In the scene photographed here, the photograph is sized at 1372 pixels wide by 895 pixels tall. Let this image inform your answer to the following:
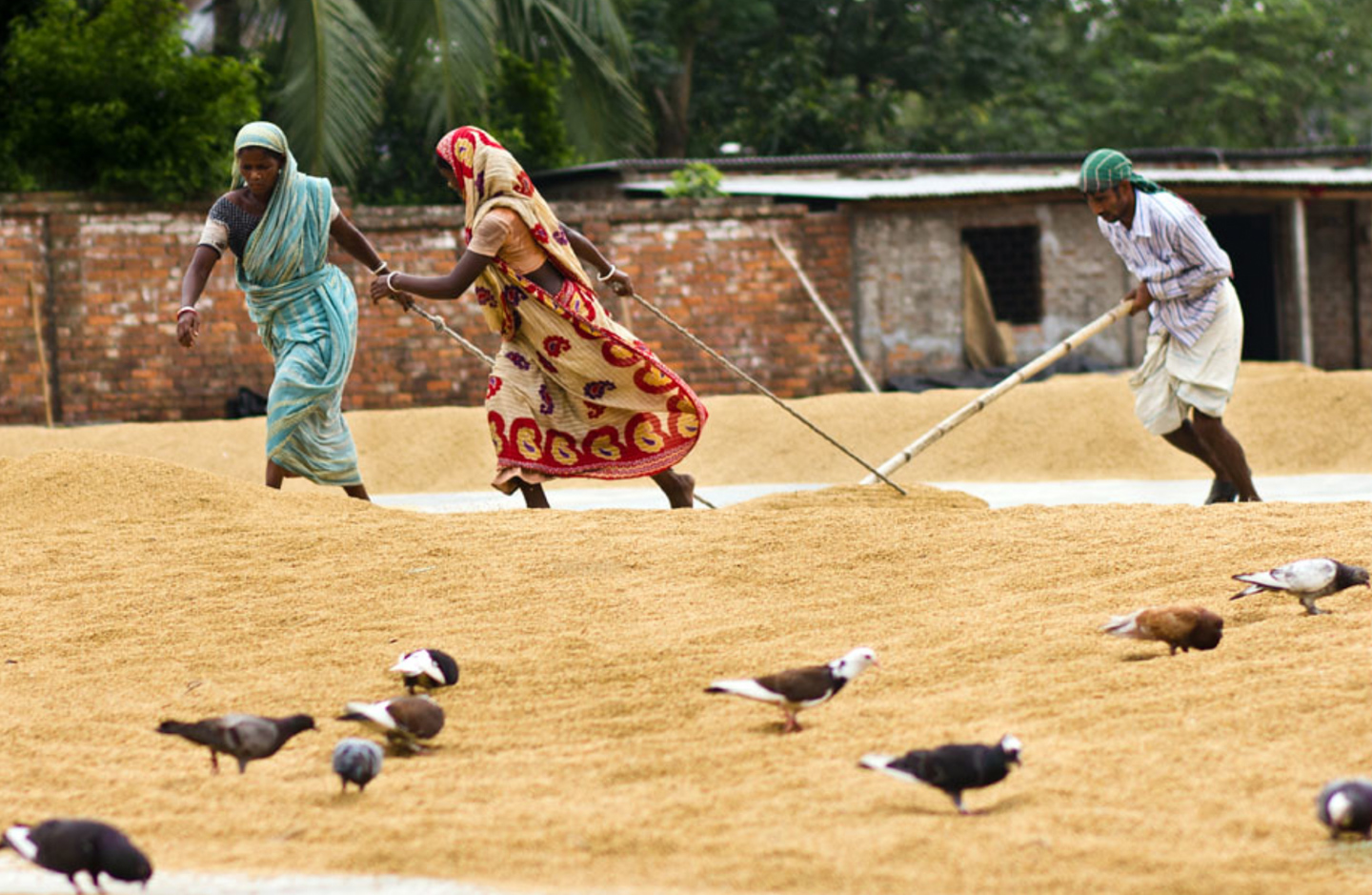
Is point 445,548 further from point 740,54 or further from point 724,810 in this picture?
point 740,54

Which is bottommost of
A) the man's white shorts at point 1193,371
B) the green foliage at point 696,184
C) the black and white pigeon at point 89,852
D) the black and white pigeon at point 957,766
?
the black and white pigeon at point 957,766

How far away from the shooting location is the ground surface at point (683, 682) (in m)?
3.30

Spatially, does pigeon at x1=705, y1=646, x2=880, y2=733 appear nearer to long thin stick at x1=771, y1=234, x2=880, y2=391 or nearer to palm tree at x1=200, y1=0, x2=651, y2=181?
long thin stick at x1=771, y1=234, x2=880, y2=391

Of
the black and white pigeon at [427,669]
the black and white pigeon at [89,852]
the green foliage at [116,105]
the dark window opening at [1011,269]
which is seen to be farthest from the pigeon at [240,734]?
the dark window opening at [1011,269]

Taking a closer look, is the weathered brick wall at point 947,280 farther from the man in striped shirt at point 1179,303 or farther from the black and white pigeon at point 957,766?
the black and white pigeon at point 957,766

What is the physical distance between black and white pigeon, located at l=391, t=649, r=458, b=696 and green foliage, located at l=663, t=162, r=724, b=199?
554 inches

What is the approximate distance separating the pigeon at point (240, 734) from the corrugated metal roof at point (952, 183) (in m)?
14.5

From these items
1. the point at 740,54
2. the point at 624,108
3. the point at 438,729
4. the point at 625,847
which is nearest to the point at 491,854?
the point at 625,847

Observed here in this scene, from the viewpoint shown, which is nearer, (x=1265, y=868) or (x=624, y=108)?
(x=1265, y=868)

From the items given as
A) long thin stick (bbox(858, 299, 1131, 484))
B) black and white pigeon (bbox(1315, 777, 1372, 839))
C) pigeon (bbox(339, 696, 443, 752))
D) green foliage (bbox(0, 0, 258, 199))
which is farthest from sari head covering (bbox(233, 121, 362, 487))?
green foliage (bbox(0, 0, 258, 199))

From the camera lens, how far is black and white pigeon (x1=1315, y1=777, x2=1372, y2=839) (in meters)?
3.14

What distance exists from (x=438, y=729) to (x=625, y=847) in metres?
0.94

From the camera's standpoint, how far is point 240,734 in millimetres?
3918

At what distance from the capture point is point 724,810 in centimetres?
354
